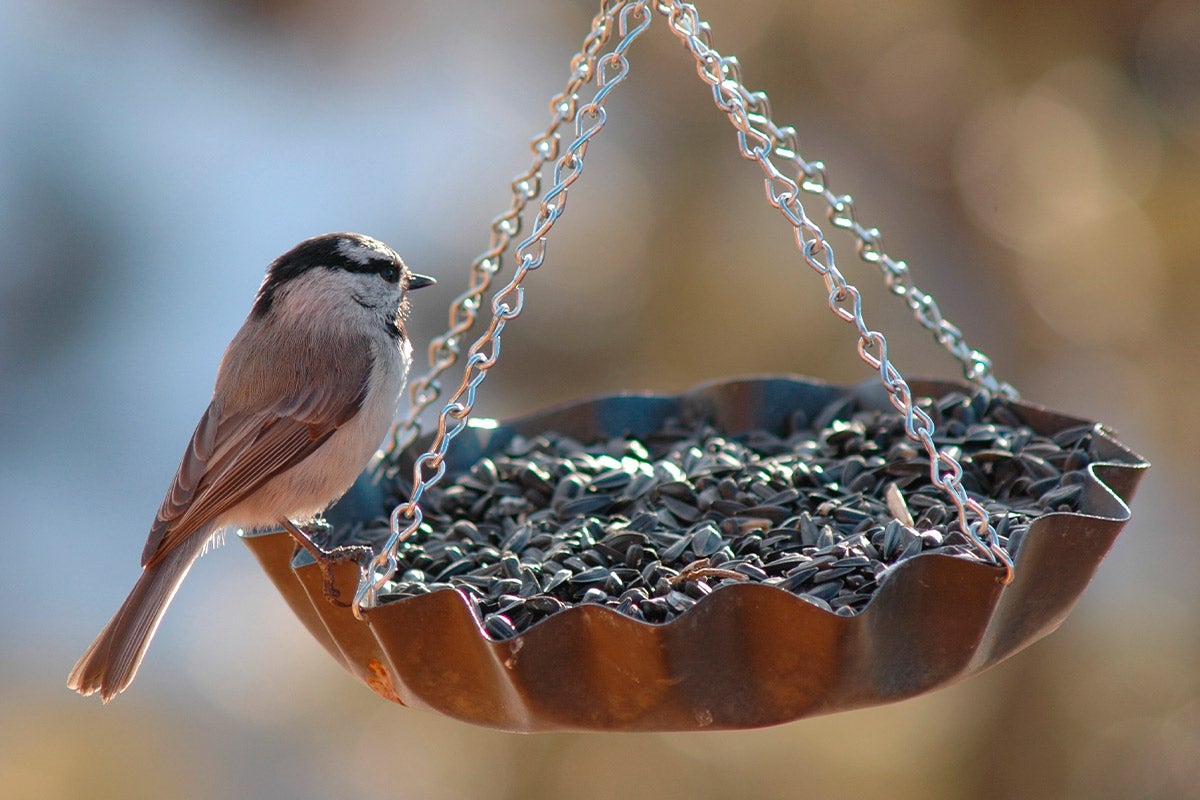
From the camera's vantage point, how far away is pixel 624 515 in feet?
6.46

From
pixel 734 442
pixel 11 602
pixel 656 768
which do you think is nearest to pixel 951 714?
pixel 656 768

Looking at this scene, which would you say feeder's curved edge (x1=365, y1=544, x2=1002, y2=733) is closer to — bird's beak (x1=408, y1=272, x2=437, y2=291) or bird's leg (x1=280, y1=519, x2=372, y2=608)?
bird's leg (x1=280, y1=519, x2=372, y2=608)

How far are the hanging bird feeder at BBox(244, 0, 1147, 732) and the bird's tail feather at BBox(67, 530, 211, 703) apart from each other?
28cm

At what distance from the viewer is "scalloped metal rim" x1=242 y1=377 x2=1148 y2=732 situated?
131cm

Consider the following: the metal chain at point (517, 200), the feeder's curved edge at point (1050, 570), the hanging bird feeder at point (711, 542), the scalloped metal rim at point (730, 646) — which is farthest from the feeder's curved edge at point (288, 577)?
the feeder's curved edge at point (1050, 570)

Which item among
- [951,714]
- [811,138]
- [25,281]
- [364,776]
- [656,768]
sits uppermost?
[811,138]

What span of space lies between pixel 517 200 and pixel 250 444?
0.71 metres

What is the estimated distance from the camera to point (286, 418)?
7.13ft

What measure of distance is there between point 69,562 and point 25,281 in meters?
1.09

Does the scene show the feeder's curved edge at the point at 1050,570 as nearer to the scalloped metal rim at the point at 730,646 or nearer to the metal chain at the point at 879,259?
the scalloped metal rim at the point at 730,646

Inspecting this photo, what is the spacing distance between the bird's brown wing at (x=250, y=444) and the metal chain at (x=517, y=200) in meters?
0.15

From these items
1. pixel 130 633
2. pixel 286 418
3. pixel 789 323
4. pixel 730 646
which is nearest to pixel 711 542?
pixel 730 646

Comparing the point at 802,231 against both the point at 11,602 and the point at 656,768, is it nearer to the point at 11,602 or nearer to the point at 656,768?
the point at 656,768

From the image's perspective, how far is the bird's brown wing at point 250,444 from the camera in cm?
209
